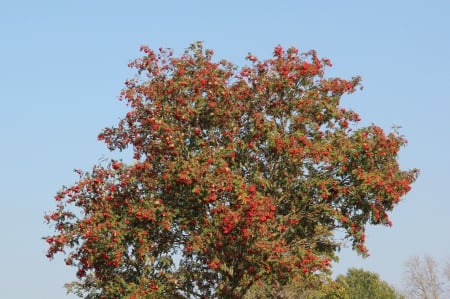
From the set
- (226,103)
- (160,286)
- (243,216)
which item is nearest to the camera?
(243,216)

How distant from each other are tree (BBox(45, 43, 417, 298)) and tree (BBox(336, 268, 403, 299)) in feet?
233

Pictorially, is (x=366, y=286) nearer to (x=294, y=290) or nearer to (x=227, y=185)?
(x=294, y=290)

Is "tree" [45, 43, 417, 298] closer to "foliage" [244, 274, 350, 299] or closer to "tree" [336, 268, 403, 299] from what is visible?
"foliage" [244, 274, 350, 299]

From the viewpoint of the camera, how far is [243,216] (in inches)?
915

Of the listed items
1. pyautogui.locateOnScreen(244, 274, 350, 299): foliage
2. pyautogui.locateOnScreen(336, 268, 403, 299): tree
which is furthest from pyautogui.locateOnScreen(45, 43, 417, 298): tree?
pyautogui.locateOnScreen(336, 268, 403, 299): tree

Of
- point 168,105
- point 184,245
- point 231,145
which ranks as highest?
point 168,105

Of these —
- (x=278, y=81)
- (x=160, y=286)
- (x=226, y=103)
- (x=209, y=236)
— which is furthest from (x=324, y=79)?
(x=160, y=286)

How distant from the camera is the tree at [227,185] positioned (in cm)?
2405

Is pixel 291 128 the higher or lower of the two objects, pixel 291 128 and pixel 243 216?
the higher

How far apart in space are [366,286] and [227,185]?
3112 inches

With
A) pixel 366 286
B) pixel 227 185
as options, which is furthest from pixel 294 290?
pixel 366 286

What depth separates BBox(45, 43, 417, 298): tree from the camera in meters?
24.0

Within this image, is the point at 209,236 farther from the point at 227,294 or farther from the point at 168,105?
the point at 168,105

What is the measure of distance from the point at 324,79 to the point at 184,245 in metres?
8.36
